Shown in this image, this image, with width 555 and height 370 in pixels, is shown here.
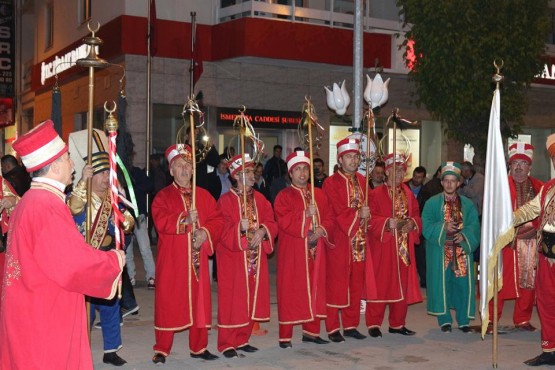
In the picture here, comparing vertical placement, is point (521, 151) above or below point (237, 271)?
above

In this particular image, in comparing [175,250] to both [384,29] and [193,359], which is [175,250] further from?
[384,29]

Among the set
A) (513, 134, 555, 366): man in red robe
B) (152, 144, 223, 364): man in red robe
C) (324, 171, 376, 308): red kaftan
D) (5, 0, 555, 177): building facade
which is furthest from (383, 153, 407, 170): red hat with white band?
(5, 0, 555, 177): building facade

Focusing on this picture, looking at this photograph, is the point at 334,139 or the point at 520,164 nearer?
the point at 520,164

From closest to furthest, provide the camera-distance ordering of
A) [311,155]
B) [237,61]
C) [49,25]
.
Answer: [311,155] → [237,61] → [49,25]

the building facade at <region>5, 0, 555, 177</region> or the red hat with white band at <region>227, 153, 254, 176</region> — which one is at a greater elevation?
the building facade at <region>5, 0, 555, 177</region>

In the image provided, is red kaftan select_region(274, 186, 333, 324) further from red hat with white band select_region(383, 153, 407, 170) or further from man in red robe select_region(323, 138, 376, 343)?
red hat with white band select_region(383, 153, 407, 170)

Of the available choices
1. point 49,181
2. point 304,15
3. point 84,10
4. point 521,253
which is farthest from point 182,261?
point 84,10

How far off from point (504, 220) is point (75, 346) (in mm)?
4125

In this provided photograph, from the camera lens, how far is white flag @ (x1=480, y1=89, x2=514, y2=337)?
303 inches

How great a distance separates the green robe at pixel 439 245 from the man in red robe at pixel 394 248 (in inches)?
5.6

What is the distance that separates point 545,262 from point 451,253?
167 cm

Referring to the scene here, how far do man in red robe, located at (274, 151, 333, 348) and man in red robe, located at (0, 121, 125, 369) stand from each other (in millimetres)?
3814

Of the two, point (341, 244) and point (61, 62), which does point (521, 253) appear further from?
point (61, 62)

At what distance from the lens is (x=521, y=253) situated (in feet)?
31.3
